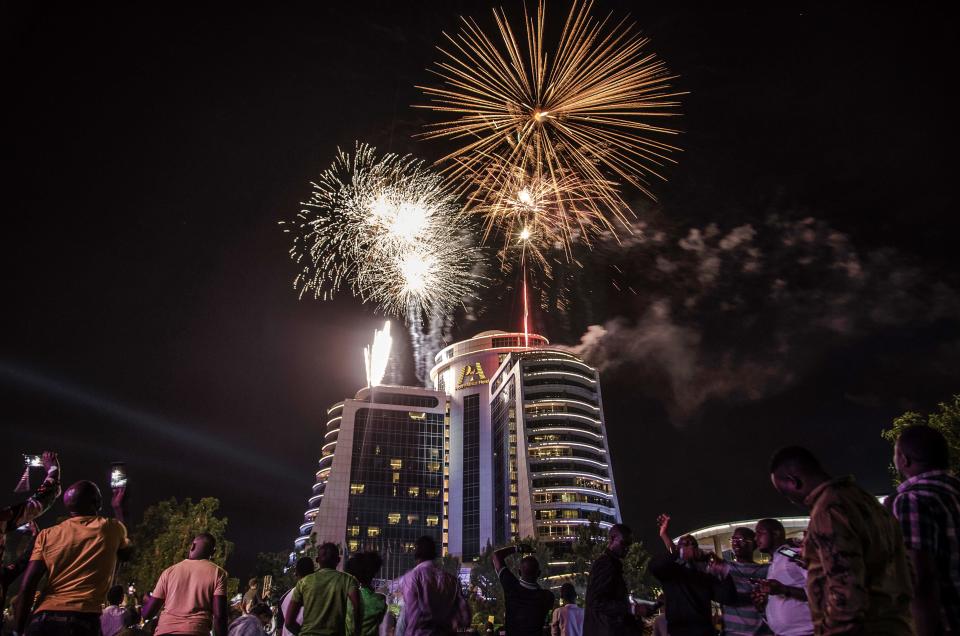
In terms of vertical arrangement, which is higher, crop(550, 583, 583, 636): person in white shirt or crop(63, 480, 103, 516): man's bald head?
crop(63, 480, 103, 516): man's bald head

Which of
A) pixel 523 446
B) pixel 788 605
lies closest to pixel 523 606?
pixel 788 605

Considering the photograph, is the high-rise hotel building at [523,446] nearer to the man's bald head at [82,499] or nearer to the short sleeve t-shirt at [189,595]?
the short sleeve t-shirt at [189,595]

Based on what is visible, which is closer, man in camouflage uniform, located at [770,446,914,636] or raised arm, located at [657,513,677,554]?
man in camouflage uniform, located at [770,446,914,636]

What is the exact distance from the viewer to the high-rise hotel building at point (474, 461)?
3686 inches

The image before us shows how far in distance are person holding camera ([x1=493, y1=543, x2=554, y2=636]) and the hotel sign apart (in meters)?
115

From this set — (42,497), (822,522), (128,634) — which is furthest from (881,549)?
(128,634)

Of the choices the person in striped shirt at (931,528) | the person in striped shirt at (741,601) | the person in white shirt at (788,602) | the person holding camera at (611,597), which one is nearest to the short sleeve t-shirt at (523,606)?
the person holding camera at (611,597)

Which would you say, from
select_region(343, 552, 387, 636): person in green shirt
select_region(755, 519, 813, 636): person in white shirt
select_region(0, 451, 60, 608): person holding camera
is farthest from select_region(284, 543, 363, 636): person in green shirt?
select_region(755, 519, 813, 636): person in white shirt

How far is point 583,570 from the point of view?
66.9 metres

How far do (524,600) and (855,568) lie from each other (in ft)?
16.6

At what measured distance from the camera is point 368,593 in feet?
24.2

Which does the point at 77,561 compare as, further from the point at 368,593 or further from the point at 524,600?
the point at 524,600

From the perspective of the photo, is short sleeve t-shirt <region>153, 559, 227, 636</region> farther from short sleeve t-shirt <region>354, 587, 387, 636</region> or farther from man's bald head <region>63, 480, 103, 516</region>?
short sleeve t-shirt <region>354, 587, 387, 636</region>

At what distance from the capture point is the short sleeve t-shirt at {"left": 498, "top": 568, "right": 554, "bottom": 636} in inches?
293
